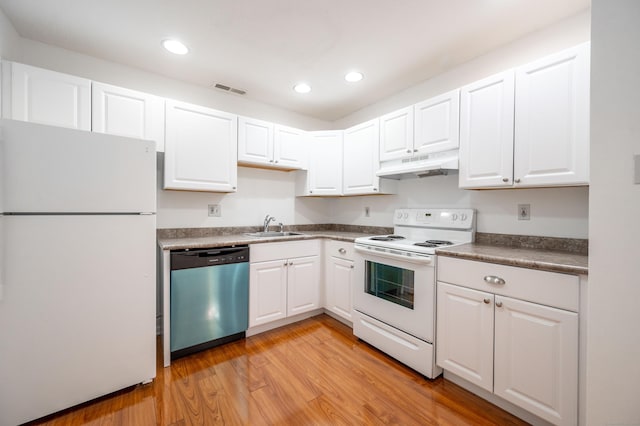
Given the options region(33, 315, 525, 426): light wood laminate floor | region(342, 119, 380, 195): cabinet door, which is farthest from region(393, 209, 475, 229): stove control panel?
region(33, 315, 525, 426): light wood laminate floor

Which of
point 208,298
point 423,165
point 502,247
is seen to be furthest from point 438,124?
point 208,298

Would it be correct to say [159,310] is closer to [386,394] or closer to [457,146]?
[386,394]

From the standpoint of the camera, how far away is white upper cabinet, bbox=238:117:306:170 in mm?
2691

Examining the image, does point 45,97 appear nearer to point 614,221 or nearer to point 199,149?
point 199,149

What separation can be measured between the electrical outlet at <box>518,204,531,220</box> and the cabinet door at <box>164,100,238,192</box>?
247 cm

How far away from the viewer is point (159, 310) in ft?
8.20

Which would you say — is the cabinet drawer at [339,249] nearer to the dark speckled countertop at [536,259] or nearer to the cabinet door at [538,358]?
the dark speckled countertop at [536,259]

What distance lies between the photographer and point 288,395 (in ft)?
5.56

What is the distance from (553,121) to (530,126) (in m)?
0.11

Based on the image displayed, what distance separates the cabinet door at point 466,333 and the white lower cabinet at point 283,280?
4.46 feet

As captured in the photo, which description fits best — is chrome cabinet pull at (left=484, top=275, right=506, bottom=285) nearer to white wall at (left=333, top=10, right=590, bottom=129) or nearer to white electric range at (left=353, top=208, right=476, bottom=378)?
white electric range at (left=353, top=208, right=476, bottom=378)

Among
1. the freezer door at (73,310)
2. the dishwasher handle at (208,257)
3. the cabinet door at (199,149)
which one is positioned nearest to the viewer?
the freezer door at (73,310)

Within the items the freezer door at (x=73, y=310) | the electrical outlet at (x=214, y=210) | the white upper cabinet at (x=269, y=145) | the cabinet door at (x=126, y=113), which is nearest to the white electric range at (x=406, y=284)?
the white upper cabinet at (x=269, y=145)

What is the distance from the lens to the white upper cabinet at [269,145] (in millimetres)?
2691
